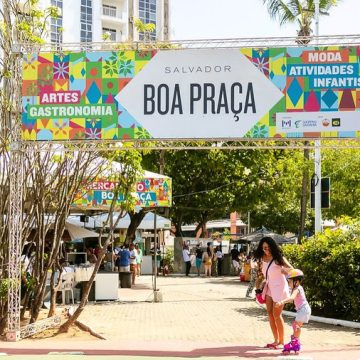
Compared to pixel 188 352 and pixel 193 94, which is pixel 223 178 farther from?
pixel 188 352

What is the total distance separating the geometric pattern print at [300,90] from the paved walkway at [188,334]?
3.44 metres

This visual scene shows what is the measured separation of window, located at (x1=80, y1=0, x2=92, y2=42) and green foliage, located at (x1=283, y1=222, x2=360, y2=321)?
6032cm

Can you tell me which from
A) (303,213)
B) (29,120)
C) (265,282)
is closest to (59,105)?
(29,120)

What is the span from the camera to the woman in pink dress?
10.1 metres

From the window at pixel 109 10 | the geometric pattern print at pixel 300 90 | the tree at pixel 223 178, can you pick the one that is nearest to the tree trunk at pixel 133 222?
the tree at pixel 223 178

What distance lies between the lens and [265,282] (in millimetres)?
10438

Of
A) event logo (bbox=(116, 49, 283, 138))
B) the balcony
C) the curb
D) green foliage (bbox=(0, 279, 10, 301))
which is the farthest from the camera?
the balcony

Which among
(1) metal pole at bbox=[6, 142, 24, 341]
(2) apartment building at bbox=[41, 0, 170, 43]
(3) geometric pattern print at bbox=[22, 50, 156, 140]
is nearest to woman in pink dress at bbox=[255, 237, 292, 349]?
(3) geometric pattern print at bbox=[22, 50, 156, 140]

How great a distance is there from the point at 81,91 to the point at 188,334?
4722 millimetres

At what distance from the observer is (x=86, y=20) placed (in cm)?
7194

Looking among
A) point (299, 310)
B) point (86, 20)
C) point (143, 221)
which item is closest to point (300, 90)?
point (299, 310)

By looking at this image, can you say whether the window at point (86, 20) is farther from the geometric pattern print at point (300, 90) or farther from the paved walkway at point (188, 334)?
the geometric pattern print at point (300, 90)

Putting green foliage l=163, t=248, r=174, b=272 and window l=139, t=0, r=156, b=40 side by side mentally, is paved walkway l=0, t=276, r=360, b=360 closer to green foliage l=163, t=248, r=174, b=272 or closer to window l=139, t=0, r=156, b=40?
green foliage l=163, t=248, r=174, b=272

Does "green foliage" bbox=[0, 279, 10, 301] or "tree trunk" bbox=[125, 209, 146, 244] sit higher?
"green foliage" bbox=[0, 279, 10, 301]
